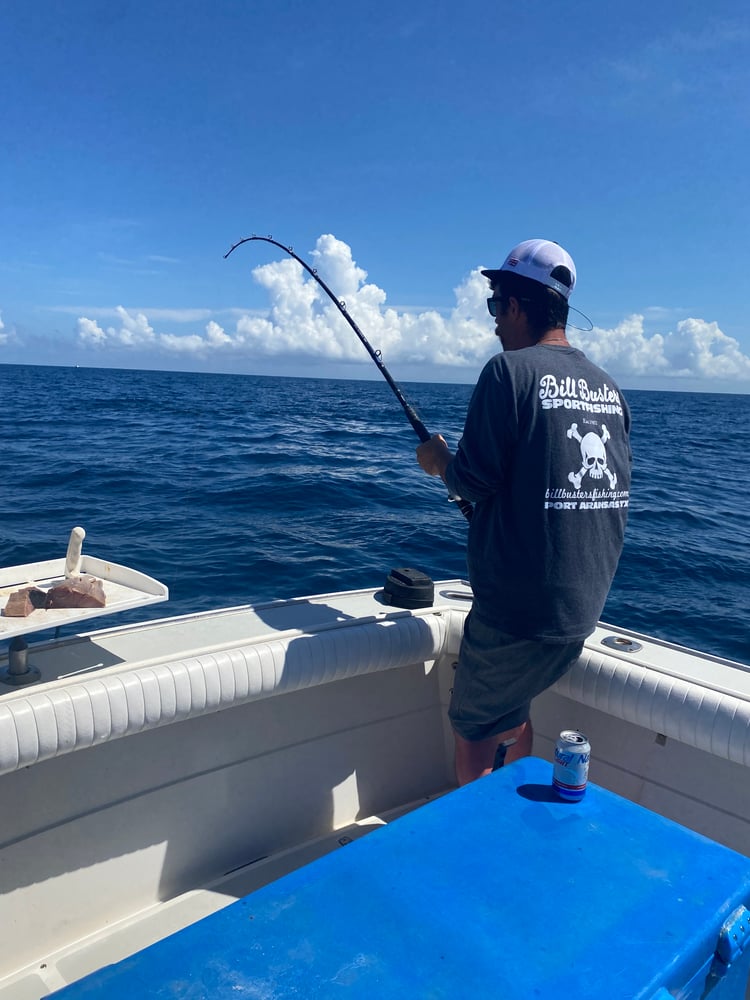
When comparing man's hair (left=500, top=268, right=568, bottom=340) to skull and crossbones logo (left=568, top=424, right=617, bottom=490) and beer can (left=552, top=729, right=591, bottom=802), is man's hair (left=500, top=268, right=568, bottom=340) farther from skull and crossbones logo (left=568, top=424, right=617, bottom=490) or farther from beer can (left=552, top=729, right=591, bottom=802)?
beer can (left=552, top=729, right=591, bottom=802)

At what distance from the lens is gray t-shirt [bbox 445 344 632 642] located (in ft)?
5.71

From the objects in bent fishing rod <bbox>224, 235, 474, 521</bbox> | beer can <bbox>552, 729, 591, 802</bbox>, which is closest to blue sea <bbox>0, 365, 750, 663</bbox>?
bent fishing rod <bbox>224, 235, 474, 521</bbox>

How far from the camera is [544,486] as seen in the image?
68.3 inches

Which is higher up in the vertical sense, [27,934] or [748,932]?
[748,932]

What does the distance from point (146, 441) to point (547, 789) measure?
52.8ft

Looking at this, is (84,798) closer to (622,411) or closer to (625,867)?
(625,867)

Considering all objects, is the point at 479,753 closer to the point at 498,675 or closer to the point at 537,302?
the point at 498,675

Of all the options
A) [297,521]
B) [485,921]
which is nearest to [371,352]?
[485,921]

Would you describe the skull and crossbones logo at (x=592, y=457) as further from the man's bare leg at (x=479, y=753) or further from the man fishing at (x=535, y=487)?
the man's bare leg at (x=479, y=753)

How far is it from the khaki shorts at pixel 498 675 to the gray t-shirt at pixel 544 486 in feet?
0.29

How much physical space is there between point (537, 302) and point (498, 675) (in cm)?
102

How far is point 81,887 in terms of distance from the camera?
205cm

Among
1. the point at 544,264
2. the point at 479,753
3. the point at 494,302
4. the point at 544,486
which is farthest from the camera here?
the point at 479,753

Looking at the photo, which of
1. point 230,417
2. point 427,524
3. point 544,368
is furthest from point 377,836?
point 230,417
